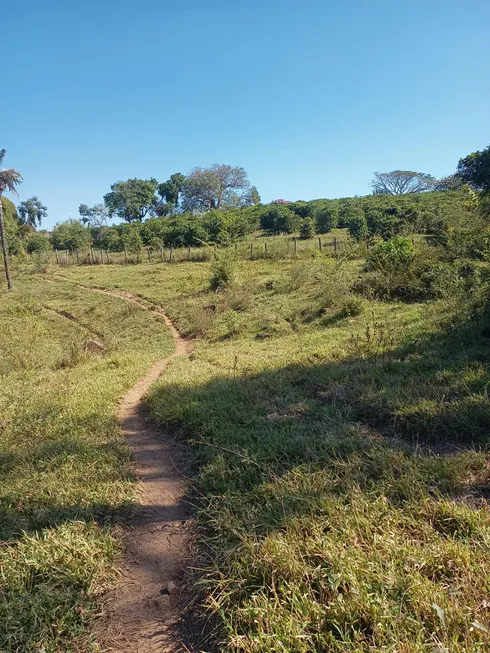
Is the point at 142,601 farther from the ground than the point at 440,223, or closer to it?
closer to it

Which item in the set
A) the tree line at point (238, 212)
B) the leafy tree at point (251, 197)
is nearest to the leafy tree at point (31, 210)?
the tree line at point (238, 212)

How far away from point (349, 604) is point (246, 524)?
918 mm

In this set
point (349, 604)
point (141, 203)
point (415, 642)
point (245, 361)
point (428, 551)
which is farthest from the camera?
point (141, 203)

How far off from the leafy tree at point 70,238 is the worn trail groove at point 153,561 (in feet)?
148

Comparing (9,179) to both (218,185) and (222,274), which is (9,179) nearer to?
(222,274)

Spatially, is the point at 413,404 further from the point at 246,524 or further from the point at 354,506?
the point at 246,524

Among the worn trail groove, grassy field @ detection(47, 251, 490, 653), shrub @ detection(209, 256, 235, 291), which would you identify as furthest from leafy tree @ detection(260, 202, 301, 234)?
the worn trail groove

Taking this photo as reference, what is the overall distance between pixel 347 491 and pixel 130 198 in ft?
243

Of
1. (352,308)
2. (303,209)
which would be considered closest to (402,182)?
(303,209)

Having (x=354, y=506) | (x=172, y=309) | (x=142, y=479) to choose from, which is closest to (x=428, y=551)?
(x=354, y=506)

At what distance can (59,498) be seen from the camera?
3.21 metres

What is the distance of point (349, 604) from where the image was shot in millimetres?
1898

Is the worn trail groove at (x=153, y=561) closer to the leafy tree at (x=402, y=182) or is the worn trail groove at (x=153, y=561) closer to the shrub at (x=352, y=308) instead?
the shrub at (x=352, y=308)

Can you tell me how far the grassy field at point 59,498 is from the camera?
216 centimetres
